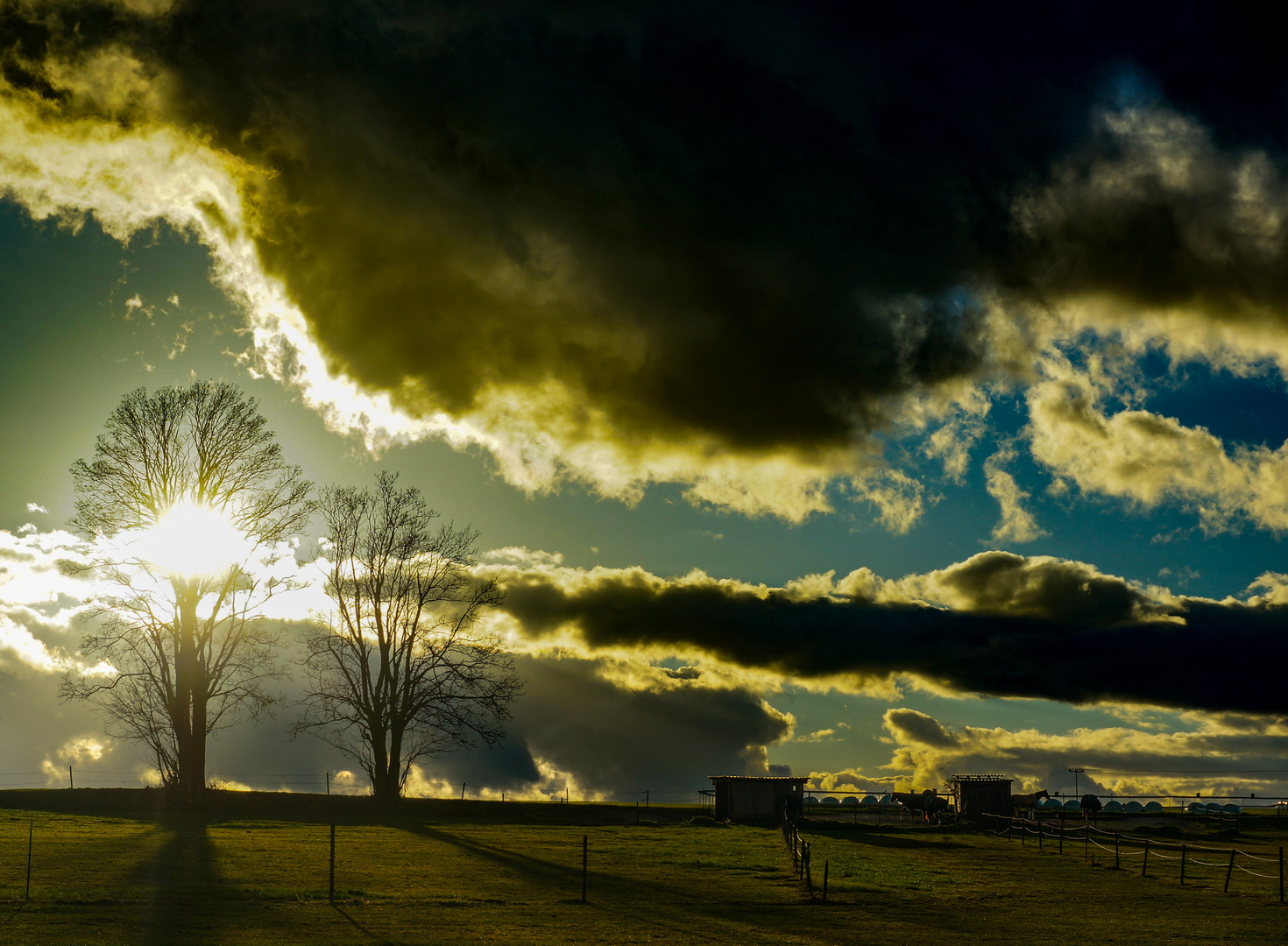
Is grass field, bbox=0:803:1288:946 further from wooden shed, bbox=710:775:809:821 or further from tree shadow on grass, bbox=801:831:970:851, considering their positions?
wooden shed, bbox=710:775:809:821

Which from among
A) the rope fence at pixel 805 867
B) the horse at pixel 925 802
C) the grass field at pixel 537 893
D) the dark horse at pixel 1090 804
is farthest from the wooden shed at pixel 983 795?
the rope fence at pixel 805 867

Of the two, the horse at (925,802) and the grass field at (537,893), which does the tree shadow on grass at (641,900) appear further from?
the horse at (925,802)

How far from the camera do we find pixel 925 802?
78312 millimetres

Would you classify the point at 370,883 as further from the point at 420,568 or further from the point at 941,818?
the point at 941,818

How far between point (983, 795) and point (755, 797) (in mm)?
21821

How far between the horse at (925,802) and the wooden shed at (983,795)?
1557 mm

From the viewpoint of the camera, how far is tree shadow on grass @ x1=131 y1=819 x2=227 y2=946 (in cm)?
1747

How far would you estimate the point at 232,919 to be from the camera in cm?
1909

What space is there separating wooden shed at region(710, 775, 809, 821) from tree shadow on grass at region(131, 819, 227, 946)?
129ft

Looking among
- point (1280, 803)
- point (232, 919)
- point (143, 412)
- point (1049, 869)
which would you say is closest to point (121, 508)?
point (143, 412)

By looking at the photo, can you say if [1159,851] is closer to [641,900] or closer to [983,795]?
[983,795]

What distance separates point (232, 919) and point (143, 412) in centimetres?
2984

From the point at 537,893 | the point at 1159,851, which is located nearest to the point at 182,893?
the point at 537,893

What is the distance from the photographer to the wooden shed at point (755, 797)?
215 feet
